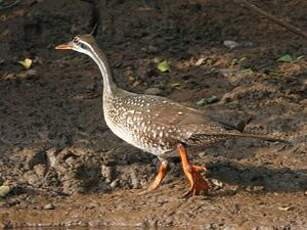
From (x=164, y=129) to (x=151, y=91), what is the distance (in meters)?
1.85

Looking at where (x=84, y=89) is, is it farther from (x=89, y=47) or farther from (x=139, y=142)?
(x=139, y=142)

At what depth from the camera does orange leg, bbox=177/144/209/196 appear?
9.89 metres

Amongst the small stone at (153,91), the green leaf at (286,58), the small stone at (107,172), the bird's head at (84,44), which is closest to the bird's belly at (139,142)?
the small stone at (107,172)

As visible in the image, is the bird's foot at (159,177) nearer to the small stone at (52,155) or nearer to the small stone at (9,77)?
the small stone at (52,155)

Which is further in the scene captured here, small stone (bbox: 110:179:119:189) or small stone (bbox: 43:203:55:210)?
small stone (bbox: 110:179:119:189)

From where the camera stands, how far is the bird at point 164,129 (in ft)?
32.1

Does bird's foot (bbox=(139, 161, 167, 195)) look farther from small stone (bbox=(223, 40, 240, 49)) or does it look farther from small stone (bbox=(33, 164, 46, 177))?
small stone (bbox=(223, 40, 240, 49))

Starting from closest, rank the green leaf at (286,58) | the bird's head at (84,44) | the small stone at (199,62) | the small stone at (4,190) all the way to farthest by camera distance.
A: the small stone at (4,190), the bird's head at (84,44), the green leaf at (286,58), the small stone at (199,62)

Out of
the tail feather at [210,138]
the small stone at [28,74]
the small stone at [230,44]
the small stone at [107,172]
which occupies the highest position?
the tail feather at [210,138]

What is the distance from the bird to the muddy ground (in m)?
0.26

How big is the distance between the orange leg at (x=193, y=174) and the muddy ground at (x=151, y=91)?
3.2 inches

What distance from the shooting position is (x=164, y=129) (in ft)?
32.5

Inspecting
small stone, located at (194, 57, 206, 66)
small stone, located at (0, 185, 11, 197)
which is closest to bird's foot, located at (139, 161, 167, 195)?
small stone, located at (0, 185, 11, 197)

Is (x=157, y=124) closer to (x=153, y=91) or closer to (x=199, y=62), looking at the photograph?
(x=153, y=91)
